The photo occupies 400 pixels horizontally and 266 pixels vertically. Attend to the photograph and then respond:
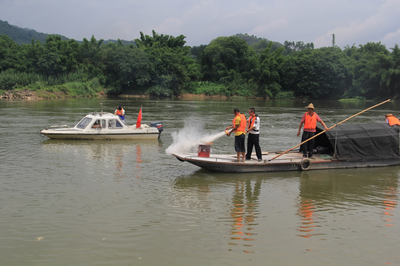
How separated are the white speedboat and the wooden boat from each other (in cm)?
759

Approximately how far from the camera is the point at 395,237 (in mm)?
8273

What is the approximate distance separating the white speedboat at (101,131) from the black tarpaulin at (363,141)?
970 centimetres

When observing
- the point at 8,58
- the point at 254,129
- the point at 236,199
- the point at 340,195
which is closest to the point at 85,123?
the point at 254,129

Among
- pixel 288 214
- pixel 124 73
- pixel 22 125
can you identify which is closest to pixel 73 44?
pixel 124 73

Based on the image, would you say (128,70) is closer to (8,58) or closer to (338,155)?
(8,58)

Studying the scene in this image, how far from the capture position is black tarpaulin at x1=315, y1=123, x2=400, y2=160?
1411cm

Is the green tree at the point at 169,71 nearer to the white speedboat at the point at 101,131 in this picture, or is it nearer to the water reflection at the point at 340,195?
the white speedboat at the point at 101,131

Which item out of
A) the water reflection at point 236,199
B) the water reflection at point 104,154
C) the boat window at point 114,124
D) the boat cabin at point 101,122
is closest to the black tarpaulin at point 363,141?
the water reflection at point 236,199

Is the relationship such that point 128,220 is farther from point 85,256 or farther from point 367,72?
point 367,72

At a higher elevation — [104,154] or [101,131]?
[101,131]

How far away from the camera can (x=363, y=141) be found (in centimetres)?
1434

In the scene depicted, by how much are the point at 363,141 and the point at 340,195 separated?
12.8ft

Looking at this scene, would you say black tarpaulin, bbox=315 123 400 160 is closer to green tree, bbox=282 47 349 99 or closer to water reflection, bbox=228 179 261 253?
water reflection, bbox=228 179 261 253

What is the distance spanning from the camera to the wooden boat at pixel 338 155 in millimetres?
13227
